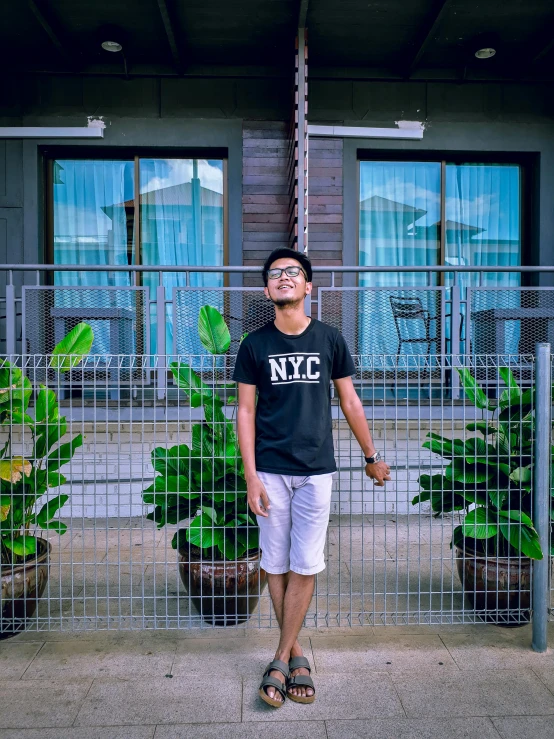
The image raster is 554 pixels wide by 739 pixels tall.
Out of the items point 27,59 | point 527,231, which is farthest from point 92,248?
point 527,231

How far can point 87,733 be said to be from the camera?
7.55 ft

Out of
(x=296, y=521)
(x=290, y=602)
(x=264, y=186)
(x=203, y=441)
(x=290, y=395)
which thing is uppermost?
(x=264, y=186)

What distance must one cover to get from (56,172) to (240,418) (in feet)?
18.7

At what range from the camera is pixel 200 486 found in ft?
10.1

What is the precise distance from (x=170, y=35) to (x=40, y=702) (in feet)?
18.7

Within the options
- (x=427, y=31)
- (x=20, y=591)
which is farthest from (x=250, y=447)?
(x=427, y=31)

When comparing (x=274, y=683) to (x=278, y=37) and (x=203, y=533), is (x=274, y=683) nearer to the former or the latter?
(x=203, y=533)

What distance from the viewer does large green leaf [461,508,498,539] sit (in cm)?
307

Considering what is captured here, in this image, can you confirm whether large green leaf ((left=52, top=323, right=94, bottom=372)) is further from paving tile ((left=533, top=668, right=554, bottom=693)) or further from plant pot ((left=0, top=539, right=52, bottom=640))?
paving tile ((left=533, top=668, right=554, bottom=693))

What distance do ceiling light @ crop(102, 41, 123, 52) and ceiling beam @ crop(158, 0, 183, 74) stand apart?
0.51m

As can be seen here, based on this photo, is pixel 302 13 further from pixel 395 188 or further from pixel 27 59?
pixel 27 59

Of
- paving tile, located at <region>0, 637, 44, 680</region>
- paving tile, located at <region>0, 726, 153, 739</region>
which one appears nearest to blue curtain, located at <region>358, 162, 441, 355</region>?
paving tile, located at <region>0, 637, 44, 680</region>

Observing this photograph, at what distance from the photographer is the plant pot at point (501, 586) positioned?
3.13m

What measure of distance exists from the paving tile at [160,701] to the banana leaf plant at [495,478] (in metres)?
1.35
